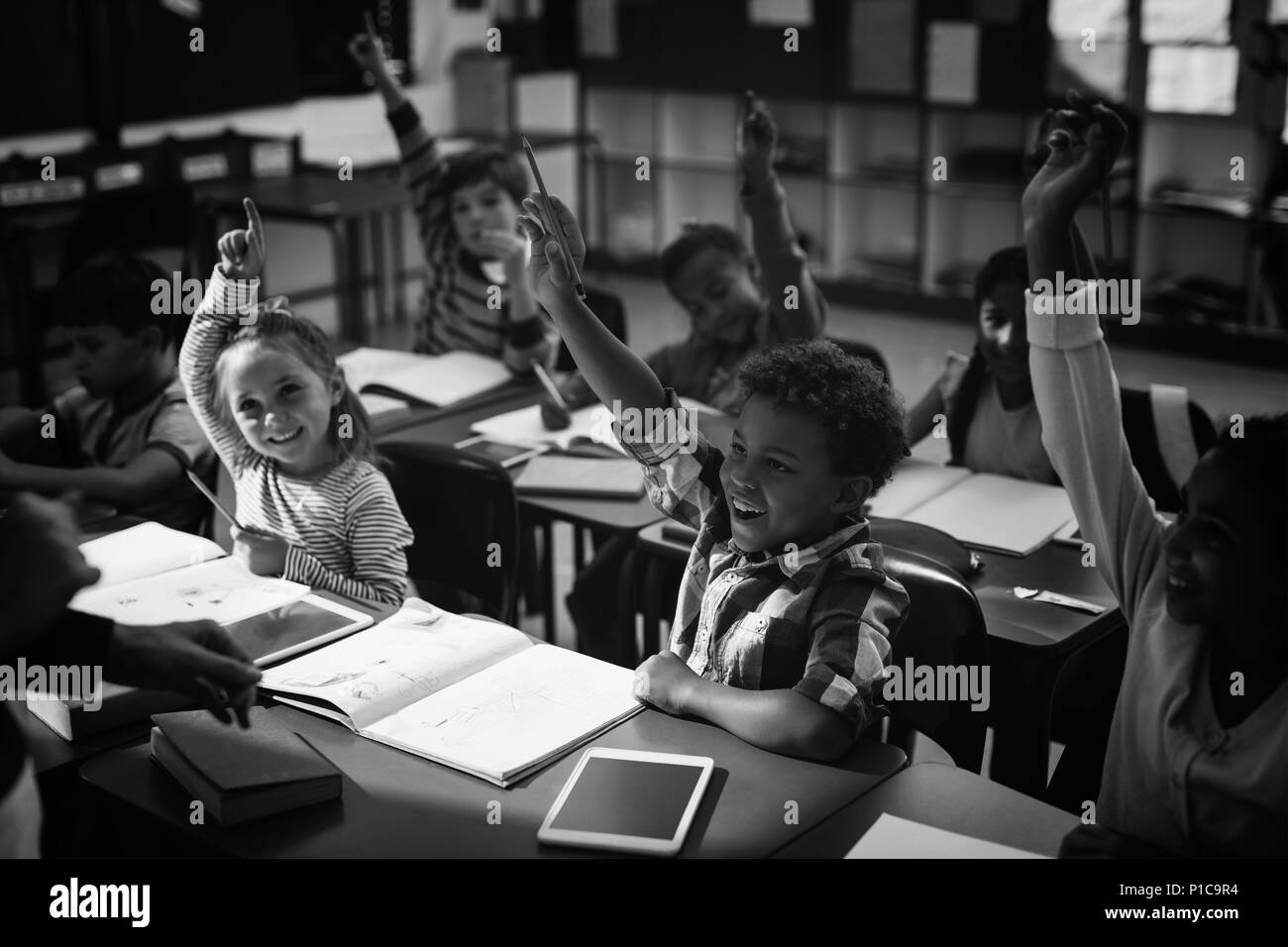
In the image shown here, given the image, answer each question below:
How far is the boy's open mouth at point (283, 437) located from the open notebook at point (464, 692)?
52 centimetres

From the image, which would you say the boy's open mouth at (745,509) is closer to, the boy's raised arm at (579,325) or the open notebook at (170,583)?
the boy's raised arm at (579,325)

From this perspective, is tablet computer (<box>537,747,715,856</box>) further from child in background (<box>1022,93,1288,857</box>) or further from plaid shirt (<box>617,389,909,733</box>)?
child in background (<box>1022,93,1288,857</box>)

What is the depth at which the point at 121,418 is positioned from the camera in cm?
289

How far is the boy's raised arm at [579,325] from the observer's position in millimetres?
1805

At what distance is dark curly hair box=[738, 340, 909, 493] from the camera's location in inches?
68.7

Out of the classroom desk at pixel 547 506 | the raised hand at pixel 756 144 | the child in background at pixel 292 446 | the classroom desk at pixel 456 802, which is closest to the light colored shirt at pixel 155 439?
the child in background at pixel 292 446

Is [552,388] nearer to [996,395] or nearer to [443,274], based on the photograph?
[443,274]

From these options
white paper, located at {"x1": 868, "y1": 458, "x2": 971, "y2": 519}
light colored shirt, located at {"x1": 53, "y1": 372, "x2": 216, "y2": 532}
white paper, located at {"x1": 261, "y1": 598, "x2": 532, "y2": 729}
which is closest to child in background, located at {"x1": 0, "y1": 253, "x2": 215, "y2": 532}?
light colored shirt, located at {"x1": 53, "y1": 372, "x2": 216, "y2": 532}

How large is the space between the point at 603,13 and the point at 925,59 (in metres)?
1.96

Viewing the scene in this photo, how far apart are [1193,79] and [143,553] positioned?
5082 millimetres

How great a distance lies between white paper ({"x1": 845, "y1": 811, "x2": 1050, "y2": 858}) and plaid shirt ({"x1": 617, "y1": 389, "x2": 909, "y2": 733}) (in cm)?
17

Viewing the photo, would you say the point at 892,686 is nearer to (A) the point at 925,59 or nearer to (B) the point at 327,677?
(B) the point at 327,677

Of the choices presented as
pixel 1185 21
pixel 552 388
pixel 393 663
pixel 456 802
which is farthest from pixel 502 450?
pixel 1185 21
